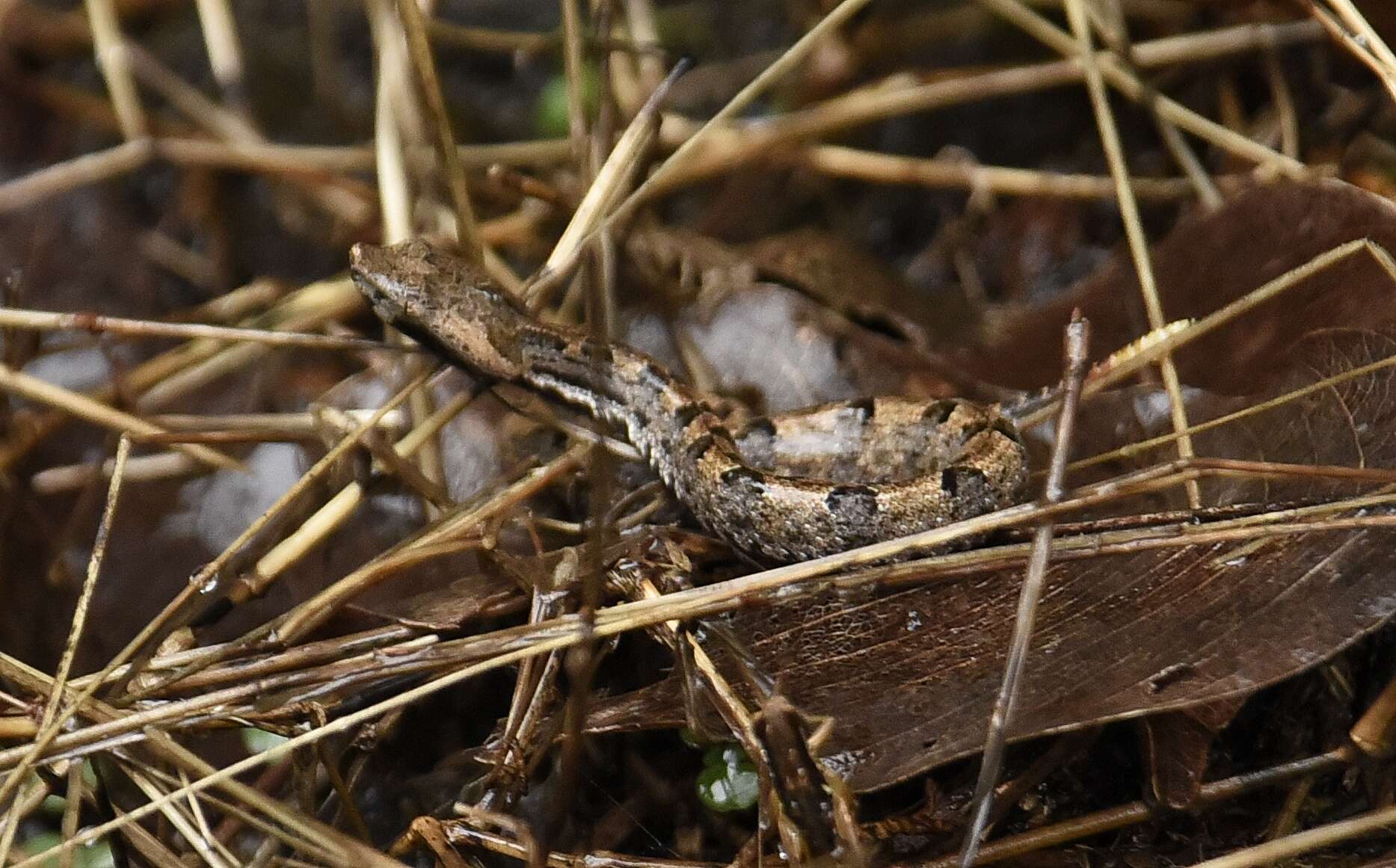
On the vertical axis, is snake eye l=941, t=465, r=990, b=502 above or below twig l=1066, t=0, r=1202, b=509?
below

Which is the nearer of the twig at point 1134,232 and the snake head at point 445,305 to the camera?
the twig at point 1134,232

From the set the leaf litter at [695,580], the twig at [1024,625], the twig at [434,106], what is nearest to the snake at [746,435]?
the leaf litter at [695,580]

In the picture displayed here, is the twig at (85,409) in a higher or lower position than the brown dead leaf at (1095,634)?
higher

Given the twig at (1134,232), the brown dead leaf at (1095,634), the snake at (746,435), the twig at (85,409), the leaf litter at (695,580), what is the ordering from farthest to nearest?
the twig at (85,409), the snake at (746,435), the twig at (1134,232), the leaf litter at (695,580), the brown dead leaf at (1095,634)

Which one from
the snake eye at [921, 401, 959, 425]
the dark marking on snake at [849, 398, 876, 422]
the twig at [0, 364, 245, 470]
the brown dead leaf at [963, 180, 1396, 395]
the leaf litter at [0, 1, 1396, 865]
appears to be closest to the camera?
the leaf litter at [0, 1, 1396, 865]

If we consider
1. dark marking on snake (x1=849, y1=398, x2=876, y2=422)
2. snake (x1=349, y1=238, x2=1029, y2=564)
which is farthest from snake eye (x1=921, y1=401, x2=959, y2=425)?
dark marking on snake (x1=849, y1=398, x2=876, y2=422)

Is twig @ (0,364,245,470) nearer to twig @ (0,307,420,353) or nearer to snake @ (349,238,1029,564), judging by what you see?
twig @ (0,307,420,353)

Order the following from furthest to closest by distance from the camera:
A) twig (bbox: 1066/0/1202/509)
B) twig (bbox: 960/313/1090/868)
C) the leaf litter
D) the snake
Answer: the snake → twig (bbox: 1066/0/1202/509) → the leaf litter → twig (bbox: 960/313/1090/868)

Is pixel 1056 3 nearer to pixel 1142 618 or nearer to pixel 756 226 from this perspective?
pixel 756 226

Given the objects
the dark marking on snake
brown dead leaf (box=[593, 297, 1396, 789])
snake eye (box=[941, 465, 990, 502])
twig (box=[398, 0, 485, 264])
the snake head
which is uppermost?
twig (box=[398, 0, 485, 264])

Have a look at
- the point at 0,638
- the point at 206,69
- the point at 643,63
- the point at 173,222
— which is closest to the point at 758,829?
the point at 0,638

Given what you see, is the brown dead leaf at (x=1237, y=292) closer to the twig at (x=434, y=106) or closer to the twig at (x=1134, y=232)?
the twig at (x=1134, y=232)
